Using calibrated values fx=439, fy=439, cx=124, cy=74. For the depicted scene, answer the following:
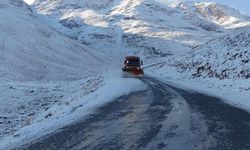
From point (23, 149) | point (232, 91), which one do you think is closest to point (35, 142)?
point (23, 149)

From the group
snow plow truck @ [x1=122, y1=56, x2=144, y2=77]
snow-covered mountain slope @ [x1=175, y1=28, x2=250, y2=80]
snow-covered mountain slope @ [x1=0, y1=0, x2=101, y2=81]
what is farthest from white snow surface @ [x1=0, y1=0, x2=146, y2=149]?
snow-covered mountain slope @ [x1=175, y1=28, x2=250, y2=80]

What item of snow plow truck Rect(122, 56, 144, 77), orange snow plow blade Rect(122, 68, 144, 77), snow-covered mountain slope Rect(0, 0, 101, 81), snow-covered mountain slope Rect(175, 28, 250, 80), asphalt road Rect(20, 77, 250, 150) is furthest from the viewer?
snow-covered mountain slope Rect(0, 0, 101, 81)

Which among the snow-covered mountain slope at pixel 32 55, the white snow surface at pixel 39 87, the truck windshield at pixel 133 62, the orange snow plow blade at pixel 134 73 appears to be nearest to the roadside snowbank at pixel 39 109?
the white snow surface at pixel 39 87

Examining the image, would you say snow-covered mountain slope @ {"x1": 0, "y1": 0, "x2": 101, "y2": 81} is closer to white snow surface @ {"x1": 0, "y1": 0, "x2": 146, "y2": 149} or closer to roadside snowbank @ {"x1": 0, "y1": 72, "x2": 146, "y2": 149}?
white snow surface @ {"x1": 0, "y1": 0, "x2": 146, "y2": 149}

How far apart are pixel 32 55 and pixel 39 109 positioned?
53.2m

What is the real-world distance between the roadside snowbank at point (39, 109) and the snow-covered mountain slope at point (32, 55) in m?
13.5

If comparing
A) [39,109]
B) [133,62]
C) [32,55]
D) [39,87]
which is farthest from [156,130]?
[32,55]

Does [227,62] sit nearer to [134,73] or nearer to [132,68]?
[134,73]

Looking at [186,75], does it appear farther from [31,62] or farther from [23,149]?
[23,149]

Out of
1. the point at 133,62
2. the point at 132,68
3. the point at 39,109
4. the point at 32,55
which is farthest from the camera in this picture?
the point at 32,55

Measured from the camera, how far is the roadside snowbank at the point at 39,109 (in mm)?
12624

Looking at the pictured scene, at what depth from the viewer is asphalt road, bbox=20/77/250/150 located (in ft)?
34.3

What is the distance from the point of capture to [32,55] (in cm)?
7431

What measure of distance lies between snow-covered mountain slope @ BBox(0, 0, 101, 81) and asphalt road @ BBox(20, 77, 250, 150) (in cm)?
2709
